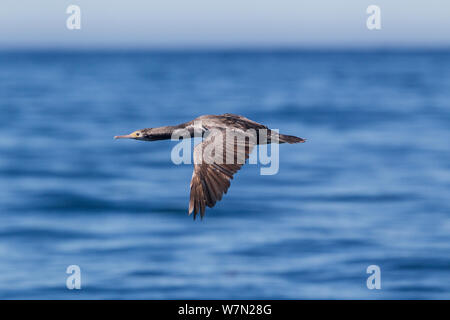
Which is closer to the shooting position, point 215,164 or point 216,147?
point 215,164

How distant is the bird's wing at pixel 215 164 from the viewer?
10.3 metres

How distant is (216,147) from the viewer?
10.7 meters

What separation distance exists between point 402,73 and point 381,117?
40862mm

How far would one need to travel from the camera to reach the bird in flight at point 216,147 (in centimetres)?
1030

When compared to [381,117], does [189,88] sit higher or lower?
higher

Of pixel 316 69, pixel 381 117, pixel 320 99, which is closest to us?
pixel 381 117

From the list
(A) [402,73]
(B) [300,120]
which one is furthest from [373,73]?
(B) [300,120]

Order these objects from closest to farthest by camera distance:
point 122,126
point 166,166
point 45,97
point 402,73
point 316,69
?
point 166,166
point 122,126
point 45,97
point 402,73
point 316,69

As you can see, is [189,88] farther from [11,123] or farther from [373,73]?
[373,73]

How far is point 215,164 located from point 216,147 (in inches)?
11.9

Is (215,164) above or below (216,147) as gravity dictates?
below

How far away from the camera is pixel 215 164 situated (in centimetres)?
1049

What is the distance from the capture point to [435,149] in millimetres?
38406

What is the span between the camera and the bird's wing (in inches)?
405
